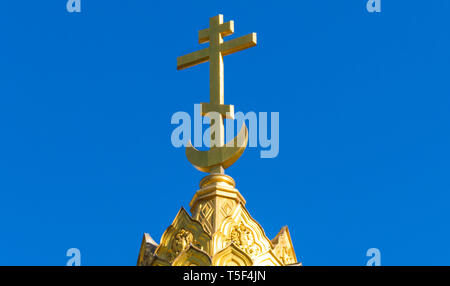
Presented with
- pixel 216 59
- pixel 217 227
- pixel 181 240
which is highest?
pixel 216 59

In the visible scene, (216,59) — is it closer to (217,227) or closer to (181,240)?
(217,227)

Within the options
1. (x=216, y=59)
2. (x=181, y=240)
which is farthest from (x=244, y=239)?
(x=216, y=59)

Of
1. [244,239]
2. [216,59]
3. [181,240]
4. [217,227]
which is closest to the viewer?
[181,240]

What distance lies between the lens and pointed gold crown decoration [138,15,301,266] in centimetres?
2697

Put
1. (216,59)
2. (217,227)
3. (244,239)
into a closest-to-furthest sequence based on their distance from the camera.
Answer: (244,239) → (217,227) → (216,59)

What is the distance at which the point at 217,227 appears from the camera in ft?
90.7

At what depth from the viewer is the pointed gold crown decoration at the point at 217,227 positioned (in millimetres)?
26969

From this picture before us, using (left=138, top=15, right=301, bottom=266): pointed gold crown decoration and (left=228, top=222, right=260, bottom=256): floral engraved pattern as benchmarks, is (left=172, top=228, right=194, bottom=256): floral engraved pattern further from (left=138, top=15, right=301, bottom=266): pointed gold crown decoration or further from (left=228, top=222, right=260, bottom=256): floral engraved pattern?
(left=228, top=222, right=260, bottom=256): floral engraved pattern

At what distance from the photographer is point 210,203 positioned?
92.2 ft

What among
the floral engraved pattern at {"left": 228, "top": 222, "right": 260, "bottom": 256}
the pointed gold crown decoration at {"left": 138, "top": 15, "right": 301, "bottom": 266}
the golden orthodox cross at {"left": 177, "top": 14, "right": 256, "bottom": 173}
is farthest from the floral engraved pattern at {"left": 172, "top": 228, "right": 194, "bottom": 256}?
the golden orthodox cross at {"left": 177, "top": 14, "right": 256, "bottom": 173}

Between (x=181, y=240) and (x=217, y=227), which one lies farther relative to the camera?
(x=217, y=227)

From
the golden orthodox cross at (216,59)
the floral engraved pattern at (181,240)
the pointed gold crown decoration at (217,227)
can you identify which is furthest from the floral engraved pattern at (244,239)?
the golden orthodox cross at (216,59)
